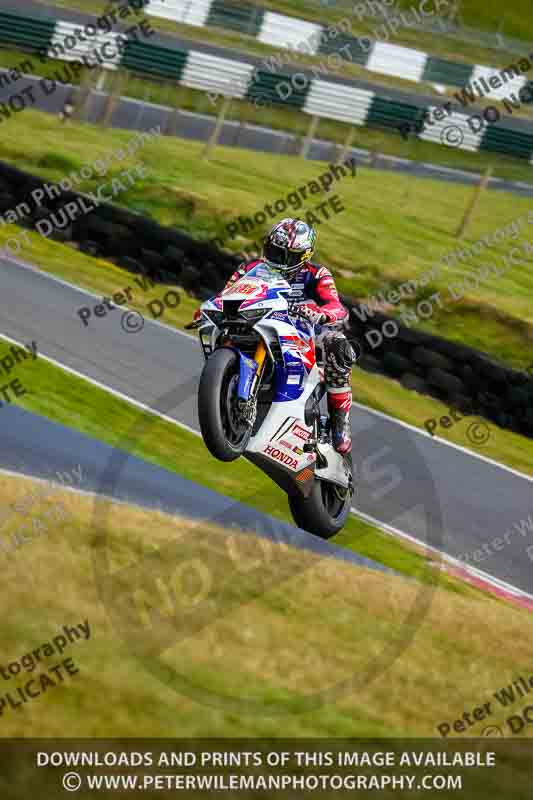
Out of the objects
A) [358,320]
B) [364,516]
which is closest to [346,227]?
[358,320]

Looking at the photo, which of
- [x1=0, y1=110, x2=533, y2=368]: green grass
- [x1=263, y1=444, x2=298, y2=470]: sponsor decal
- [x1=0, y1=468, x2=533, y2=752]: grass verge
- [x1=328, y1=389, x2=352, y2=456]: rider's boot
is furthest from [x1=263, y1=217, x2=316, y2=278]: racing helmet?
[x1=0, y1=110, x2=533, y2=368]: green grass

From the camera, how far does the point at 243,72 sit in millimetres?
23375

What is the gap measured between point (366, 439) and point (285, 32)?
20.6 metres

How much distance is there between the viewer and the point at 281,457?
8562mm

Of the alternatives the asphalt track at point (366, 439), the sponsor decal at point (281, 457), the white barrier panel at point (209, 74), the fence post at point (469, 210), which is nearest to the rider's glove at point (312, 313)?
the sponsor decal at point (281, 457)

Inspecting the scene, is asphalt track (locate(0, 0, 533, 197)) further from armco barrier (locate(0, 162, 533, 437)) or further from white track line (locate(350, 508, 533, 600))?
white track line (locate(350, 508, 533, 600))

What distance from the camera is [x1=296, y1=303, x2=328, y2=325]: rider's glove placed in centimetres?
888

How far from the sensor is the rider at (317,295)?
8883mm

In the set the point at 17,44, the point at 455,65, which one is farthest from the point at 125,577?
the point at 455,65

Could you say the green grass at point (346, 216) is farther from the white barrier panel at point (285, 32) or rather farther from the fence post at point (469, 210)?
the white barrier panel at point (285, 32)

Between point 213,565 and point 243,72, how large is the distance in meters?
17.5

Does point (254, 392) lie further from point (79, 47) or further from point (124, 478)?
point (79, 47)

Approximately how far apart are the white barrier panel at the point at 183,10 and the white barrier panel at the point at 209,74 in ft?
22.5

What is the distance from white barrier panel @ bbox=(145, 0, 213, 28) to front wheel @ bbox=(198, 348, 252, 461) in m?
23.2
